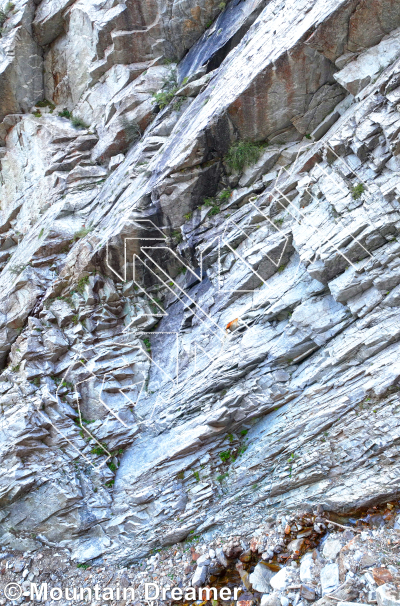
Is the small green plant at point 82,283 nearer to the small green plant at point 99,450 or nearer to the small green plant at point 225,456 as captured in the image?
the small green plant at point 99,450

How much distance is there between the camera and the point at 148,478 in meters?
11.0

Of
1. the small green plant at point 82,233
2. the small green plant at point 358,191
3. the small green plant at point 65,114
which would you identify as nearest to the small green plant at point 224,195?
the small green plant at point 358,191

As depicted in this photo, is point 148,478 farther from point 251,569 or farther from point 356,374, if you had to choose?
point 356,374

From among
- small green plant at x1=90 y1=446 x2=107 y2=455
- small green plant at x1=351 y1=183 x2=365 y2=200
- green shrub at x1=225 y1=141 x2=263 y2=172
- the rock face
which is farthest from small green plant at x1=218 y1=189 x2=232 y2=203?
small green plant at x1=90 y1=446 x2=107 y2=455

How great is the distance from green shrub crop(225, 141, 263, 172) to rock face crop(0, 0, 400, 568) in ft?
0.24

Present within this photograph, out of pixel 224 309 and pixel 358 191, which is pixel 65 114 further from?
pixel 358 191

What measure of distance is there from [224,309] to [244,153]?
16.0 feet

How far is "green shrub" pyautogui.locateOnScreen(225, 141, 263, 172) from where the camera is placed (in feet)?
42.0

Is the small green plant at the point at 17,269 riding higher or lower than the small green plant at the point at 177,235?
higher

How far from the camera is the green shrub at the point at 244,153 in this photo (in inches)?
504

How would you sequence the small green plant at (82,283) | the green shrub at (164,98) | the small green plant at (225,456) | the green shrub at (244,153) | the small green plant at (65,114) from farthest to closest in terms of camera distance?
the small green plant at (65,114) < the green shrub at (164,98) < the small green plant at (82,283) < the green shrub at (244,153) < the small green plant at (225,456)

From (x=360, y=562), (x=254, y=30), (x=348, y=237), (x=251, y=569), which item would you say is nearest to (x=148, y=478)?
(x=251, y=569)

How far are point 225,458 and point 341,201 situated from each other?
6852 millimetres

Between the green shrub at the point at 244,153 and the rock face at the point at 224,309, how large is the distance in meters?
0.07
